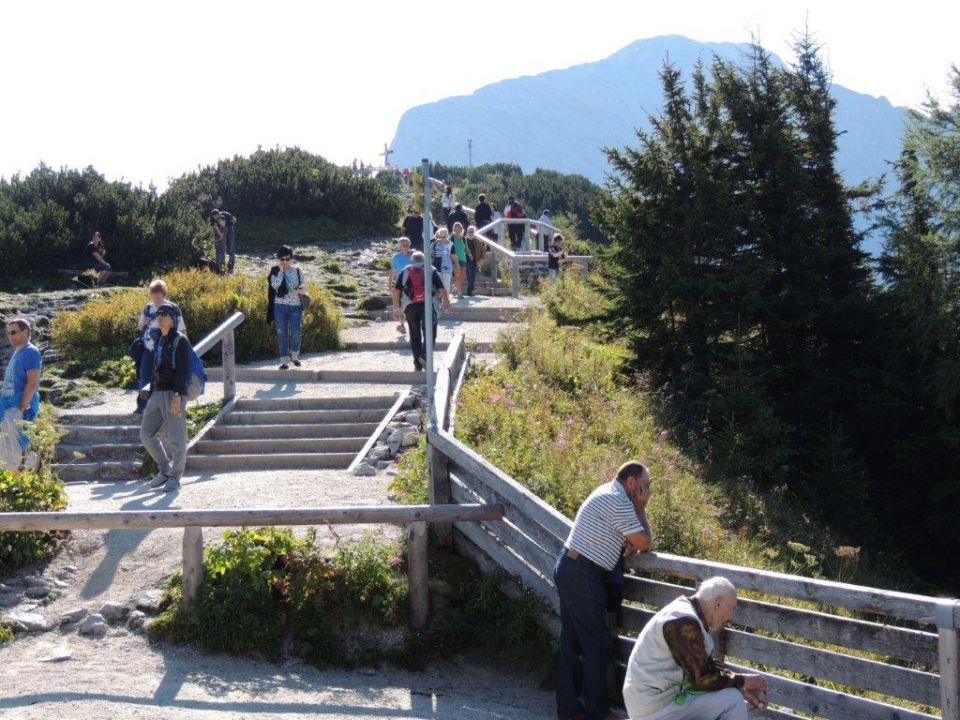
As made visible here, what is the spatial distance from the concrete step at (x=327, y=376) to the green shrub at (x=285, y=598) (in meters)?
6.74

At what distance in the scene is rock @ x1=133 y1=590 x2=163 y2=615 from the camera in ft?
26.9

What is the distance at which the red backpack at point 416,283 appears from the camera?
46.5 ft

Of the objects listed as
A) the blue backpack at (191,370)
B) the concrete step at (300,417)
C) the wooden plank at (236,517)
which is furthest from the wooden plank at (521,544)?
the concrete step at (300,417)

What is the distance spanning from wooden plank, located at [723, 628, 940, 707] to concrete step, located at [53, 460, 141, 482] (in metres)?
8.13

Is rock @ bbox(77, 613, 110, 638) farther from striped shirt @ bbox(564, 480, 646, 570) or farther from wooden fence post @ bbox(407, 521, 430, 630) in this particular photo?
striped shirt @ bbox(564, 480, 646, 570)

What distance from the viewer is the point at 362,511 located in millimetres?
7992

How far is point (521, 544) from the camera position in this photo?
7840mm

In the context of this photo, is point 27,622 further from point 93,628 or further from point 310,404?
point 310,404

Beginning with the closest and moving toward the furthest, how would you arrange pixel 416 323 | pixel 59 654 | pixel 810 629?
pixel 810 629, pixel 59 654, pixel 416 323

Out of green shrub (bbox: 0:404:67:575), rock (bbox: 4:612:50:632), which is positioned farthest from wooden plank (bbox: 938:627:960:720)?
green shrub (bbox: 0:404:67:575)

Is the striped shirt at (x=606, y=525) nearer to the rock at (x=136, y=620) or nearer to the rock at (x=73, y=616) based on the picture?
the rock at (x=136, y=620)

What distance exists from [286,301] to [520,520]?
870cm

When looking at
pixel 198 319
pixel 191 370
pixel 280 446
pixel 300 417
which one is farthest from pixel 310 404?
pixel 198 319

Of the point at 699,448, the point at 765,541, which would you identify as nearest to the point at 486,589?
the point at 765,541
